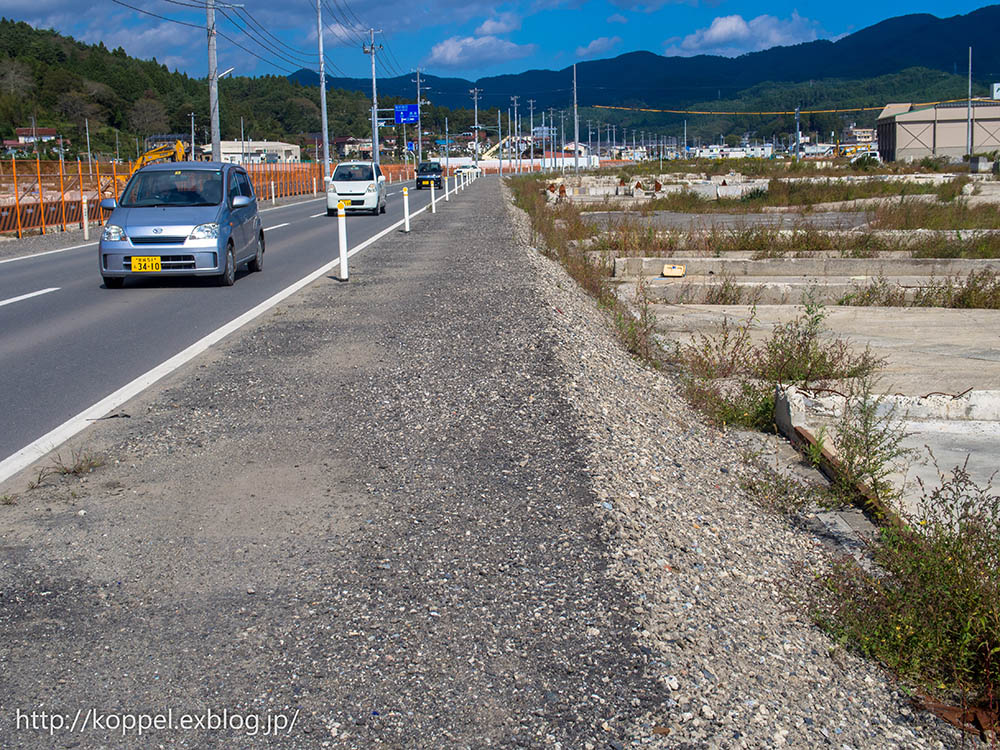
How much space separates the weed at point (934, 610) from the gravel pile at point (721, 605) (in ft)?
0.45

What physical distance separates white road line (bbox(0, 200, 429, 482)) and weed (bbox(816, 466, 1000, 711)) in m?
4.81

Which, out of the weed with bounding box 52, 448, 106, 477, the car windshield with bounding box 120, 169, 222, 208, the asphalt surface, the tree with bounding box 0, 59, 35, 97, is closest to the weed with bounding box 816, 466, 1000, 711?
the asphalt surface

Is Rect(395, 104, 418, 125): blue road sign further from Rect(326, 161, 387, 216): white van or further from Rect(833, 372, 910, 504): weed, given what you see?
Rect(833, 372, 910, 504): weed

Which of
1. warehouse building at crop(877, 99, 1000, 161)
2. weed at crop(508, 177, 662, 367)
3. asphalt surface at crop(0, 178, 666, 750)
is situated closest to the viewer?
asphalt surface at crop(0, 178, 666, 750)

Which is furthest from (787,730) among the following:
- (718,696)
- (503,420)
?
(503,420)

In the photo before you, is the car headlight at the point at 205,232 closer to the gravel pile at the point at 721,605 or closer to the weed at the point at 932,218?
the gravel pile at the point at 721,605

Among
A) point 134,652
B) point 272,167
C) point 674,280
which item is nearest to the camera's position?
point 134,652

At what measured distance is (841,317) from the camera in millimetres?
12797

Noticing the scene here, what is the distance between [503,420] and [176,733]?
391 centimetres

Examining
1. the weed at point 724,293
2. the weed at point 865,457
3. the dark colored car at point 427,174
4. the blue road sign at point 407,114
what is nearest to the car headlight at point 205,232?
the weed at point 724,293

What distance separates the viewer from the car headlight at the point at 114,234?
1410 centimetres

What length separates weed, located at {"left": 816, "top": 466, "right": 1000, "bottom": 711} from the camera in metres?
3.98

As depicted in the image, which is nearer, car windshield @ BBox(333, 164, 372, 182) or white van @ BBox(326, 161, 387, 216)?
white van @ BBox(326, 161, 387, 216)

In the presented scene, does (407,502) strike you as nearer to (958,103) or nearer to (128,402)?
(128,402)
